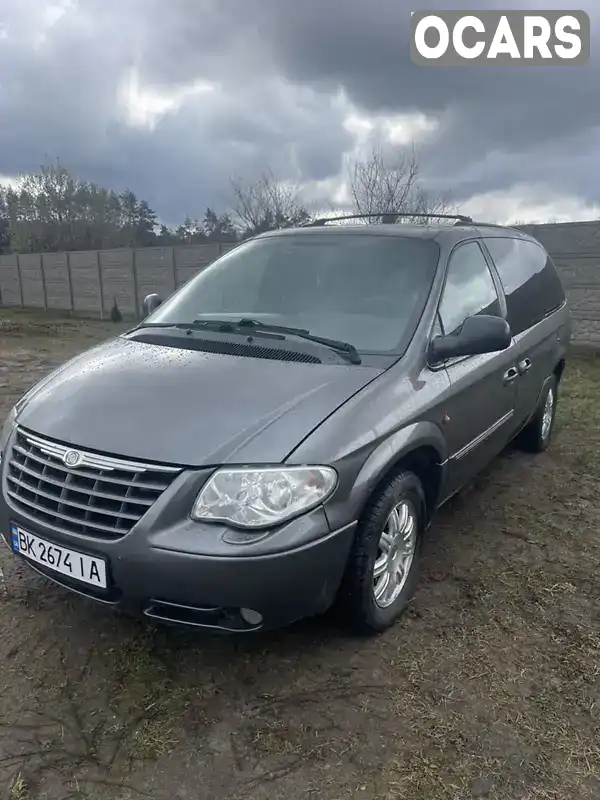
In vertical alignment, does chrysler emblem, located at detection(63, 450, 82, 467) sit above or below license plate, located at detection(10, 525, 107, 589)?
above

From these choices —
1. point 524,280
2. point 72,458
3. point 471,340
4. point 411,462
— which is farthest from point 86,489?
point 524,280

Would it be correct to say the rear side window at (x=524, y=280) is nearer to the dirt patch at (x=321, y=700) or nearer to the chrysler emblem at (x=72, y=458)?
the dirt patch at (x=321, y=700)

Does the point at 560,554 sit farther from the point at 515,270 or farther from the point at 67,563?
the point at 67,563

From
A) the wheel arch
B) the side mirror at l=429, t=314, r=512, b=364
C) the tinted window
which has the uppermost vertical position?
the tinted window

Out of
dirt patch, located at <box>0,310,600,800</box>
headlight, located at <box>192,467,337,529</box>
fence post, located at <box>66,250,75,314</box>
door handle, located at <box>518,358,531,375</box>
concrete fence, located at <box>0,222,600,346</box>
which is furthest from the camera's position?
fence post, located at <box>66,250,75,314</box>

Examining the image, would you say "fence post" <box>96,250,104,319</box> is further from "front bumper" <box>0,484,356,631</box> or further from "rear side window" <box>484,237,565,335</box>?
"front bumper" <box>0,484,356,631</box>

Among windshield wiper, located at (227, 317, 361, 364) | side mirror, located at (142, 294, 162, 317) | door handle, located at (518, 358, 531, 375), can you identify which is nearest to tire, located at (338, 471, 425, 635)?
windshield wiper, located at (227, 317, 361, 364)

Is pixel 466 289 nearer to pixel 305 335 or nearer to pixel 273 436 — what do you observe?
pixel 305 335

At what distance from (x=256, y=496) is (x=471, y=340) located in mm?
1454

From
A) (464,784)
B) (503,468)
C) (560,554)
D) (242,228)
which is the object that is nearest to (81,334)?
(503,468)

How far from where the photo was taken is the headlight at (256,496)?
2158mm

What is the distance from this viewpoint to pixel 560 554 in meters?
3.64

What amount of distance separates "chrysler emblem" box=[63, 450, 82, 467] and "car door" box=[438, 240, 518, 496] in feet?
5.67

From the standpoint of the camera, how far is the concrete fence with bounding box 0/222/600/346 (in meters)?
11.6
